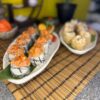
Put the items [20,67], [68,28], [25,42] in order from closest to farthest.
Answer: [20,67]
[25,42]
[68,28]

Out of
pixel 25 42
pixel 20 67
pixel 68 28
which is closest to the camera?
pixel 20 67

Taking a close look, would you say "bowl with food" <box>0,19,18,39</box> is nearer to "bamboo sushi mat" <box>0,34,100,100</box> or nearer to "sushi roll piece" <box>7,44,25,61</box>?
"bamboo sushi mat" <box>0,34,100,100</box>

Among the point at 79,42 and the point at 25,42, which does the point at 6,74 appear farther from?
the point at 79,42

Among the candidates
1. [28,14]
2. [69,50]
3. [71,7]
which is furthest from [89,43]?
[28,14]

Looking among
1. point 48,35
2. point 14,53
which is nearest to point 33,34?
point 48,35

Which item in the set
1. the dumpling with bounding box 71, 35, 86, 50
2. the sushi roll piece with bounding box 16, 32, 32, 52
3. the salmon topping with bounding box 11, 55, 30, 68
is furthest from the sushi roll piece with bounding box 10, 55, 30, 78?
the dumpling with bounding box 71, 35, 86, 50

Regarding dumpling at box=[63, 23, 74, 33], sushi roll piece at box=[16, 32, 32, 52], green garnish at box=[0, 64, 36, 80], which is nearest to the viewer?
green garnish at box=[0, 64, 36, 80]

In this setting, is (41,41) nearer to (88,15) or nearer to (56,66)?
(56,66)
